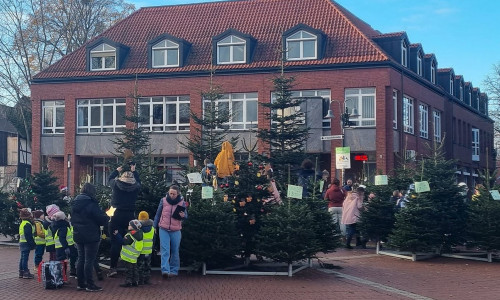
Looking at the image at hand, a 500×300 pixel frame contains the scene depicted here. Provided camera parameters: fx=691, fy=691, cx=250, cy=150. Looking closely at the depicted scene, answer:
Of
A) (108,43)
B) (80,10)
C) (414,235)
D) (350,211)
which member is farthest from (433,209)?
(80,10)

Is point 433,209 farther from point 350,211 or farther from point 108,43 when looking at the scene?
point 108,43

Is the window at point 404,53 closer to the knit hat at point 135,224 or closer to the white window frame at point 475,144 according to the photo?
the white window frame at point 475,144

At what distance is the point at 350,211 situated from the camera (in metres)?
19.0

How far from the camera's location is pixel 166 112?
4000 centimetres

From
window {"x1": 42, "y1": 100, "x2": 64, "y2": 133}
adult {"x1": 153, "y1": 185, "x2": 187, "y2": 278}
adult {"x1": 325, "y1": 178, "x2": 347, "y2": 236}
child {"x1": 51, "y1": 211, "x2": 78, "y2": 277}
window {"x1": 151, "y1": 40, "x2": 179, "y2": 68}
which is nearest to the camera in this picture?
child {"x1": 51, "y1": 211, "x2": 78, "y2": 277}

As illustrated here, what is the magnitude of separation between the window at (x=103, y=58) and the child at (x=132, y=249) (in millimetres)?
30237

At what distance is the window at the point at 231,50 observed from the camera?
1531 inches

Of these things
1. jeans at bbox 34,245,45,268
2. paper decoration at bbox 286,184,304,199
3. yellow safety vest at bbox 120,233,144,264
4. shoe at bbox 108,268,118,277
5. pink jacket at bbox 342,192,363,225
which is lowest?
shoe at bbox 108,268,118,277

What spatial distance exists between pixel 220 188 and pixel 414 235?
497cm

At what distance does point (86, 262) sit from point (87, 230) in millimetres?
578

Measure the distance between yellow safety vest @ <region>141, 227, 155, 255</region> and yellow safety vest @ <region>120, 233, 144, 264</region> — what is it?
0.34 ft

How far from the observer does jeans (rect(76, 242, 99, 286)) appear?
38.5ft

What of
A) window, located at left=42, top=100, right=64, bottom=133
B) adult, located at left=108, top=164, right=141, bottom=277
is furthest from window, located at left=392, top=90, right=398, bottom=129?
adult, located at left=108, top=164, right=141, bottom=277

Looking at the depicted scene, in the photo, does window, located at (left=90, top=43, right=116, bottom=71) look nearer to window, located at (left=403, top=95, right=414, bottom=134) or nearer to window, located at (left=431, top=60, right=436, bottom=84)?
window, located at (left=403, top=95, right=414, bottom=134)
